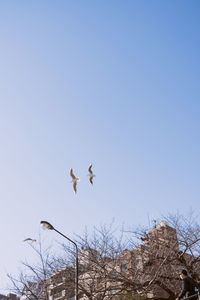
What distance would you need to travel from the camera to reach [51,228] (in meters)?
14.4

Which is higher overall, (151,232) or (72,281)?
(151,232)

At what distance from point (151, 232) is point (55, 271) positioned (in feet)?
18.4

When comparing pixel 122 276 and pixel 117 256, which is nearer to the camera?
pixel 122 276

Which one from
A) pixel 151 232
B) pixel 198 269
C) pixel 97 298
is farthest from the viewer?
pixel 151 232

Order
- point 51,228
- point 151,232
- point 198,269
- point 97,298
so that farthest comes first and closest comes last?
point 151,232 < point 198,269 < point 97,298 < point 51,228

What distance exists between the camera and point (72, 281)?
1909 cm

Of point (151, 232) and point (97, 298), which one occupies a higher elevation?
point (151, 232)

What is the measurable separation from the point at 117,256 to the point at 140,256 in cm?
117

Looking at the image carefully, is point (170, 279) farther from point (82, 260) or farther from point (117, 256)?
point (82, 260)

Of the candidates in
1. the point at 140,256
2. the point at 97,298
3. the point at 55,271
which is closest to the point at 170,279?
the point at 140,256

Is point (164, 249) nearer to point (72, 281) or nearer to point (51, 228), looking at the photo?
point (72, 281)

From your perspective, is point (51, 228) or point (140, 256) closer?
point (51, 228)

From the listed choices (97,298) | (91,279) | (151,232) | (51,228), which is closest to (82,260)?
(91,279)

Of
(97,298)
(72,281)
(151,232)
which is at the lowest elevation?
(97,298)
